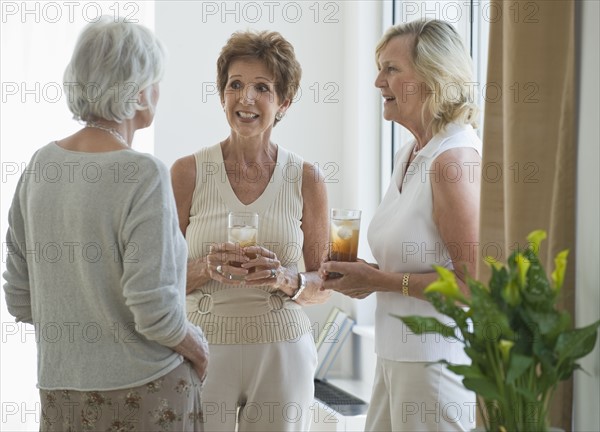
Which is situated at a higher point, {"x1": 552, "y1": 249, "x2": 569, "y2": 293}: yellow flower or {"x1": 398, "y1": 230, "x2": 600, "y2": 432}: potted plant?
{"x1": 552, "y1": 249, "x2": 569, "y2": 293}: yellow flower

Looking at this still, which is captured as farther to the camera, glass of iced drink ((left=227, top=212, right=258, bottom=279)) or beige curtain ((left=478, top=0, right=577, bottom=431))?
glass of iced drink ((left=227, top=212, right=258, bottom=279))

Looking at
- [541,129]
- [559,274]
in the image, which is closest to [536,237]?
[559,274]

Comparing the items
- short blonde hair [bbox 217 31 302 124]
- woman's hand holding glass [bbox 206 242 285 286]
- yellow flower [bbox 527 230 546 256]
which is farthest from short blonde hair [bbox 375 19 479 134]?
yellow flower [bbox 527 230 546 256]

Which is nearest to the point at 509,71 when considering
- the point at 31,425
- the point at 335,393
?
the point at 335,393

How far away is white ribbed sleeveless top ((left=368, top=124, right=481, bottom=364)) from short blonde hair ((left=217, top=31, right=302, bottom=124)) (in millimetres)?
606

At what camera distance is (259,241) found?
109 inches

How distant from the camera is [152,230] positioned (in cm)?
189

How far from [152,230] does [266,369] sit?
906mm

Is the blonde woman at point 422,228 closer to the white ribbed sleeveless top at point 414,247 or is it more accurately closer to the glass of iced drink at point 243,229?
the white ribbed sleeveless top at point 414,247

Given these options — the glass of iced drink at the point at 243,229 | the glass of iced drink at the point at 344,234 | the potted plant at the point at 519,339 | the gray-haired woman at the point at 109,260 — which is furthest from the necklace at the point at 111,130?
the potted plant at the point at 519,339

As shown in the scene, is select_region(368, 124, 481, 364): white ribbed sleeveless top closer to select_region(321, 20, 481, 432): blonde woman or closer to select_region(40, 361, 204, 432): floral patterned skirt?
select_region(321, 20, 481, 432): blonde woman

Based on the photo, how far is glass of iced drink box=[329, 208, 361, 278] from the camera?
2432 millimetres

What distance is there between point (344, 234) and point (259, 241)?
→ 41 centimetres

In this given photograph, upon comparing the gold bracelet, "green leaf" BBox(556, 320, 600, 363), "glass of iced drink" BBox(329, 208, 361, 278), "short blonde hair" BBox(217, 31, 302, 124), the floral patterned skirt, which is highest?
"short blonde hair" BBox(217, 31, 302, 124)
